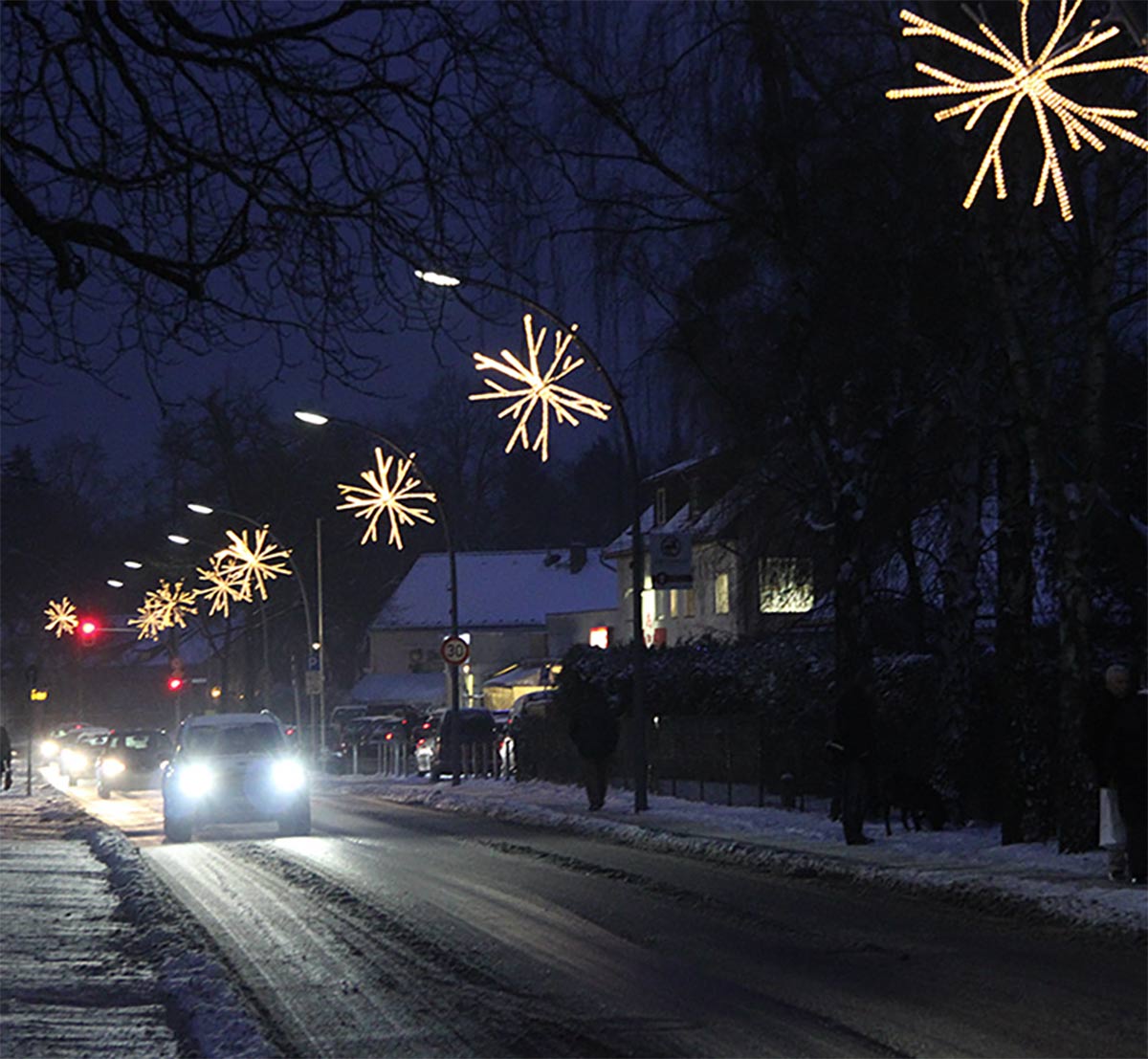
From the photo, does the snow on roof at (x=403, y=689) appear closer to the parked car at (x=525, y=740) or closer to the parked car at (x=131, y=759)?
the parked car at (x=131, y=759)

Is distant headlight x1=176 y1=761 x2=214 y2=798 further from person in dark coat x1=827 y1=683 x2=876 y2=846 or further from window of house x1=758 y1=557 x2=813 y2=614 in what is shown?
person in dark coat x1=827 y1=683 x2=876 y2=846

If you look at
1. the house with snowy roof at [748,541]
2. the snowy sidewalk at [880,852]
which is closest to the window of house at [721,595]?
the house with snowy roof at [748,541]

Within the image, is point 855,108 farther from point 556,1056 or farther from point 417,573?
point 417,573

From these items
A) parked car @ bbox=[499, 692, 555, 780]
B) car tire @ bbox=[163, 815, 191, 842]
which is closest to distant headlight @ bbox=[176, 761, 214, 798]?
car tire @ bbox=[163, 815, 191, 842]

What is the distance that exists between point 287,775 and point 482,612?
7286cm

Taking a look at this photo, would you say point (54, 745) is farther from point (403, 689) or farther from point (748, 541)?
point (748, 541)

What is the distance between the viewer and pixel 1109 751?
17406 millimetres

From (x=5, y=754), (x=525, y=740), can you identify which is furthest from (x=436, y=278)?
(x=5, y=754)

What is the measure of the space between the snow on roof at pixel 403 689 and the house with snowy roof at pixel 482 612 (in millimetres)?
47

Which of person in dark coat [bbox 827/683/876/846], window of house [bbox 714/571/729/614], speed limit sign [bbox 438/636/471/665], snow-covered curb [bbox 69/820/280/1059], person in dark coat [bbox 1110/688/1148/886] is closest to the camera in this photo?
snow-covered curb [bbox 69/820/280/1059]

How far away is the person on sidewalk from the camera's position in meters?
17.2

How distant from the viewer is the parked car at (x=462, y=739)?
151ft

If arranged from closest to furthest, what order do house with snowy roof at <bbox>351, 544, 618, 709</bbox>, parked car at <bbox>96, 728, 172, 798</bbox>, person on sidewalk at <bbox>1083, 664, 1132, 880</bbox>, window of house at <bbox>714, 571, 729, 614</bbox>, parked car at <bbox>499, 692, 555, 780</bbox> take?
person on sidewalk at <bbox>1083, 664, 1132, 880</bbox>, parked car at <bbox>499, 692, 555, 780</bbox>, parked car at <bbox>96, 728, 172, 798</bbox>, window of house at <bbox>714, 571, 729, 614</bbox>, house with snowy roof at <bbox>351, 544, 618, 709</bbox>

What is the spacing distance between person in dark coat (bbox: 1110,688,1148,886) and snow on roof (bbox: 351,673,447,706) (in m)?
79.0
